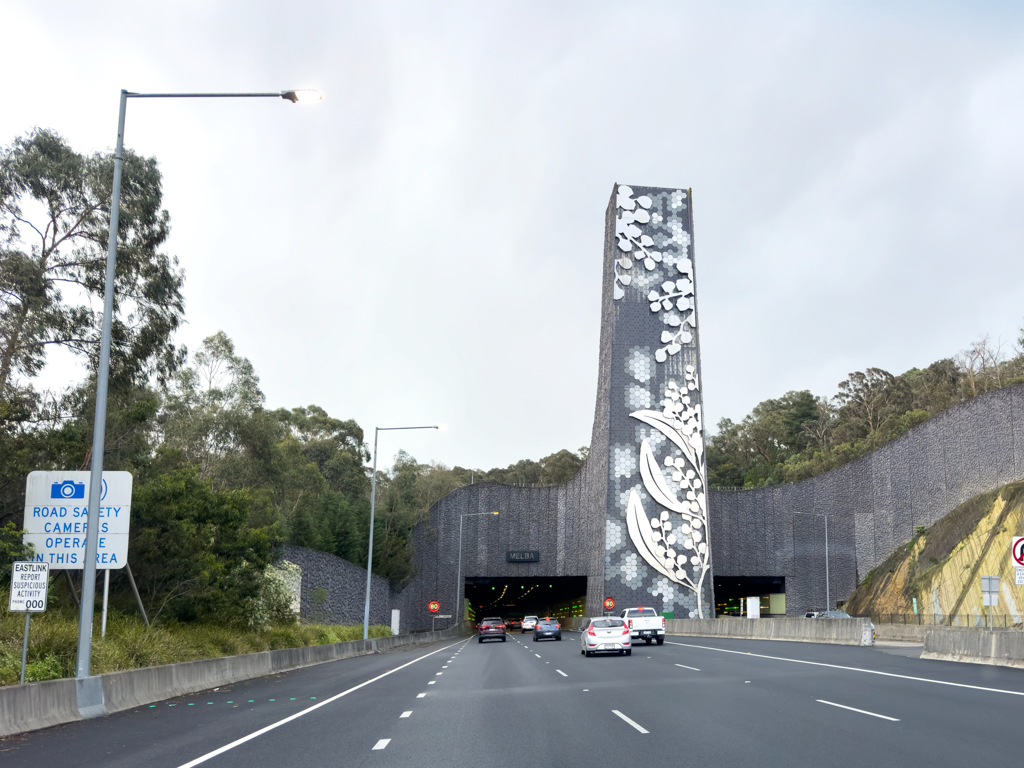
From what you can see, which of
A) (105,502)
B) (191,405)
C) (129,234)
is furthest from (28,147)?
(191,405)

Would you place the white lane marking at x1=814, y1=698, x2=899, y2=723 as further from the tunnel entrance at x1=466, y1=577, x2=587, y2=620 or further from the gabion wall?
the tunnel entrance at x1=466, y1=577, x2=587, y2=620

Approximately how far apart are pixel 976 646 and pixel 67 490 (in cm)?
2258

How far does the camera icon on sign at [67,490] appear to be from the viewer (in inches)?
640

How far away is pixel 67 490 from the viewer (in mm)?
16297

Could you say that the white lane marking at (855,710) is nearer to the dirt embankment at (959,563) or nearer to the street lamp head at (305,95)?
the street lamp head at (305,95)

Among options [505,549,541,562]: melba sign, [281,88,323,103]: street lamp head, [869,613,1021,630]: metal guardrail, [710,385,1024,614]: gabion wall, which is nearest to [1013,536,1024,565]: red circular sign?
[281,88,323,103]: street lamp head

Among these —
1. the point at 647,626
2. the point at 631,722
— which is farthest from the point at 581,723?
the point at 647,626

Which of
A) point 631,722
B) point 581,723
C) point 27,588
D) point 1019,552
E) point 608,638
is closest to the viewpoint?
point 631,722

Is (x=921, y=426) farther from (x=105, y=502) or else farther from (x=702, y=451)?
(x=105, y=502)

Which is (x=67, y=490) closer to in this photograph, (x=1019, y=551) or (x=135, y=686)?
(x=135, y=686)

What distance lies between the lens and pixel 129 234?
32.0 m

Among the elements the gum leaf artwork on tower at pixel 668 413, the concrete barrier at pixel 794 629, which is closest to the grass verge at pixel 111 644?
the concrete barrier at pixel 794 629

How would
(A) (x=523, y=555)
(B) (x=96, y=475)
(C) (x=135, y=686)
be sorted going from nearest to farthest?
(B) (x=96, y=475), (C) (x=135, y=686), (A) (x=523, y=555)

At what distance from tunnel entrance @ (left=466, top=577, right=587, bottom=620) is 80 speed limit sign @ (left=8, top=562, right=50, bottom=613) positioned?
74.5m
